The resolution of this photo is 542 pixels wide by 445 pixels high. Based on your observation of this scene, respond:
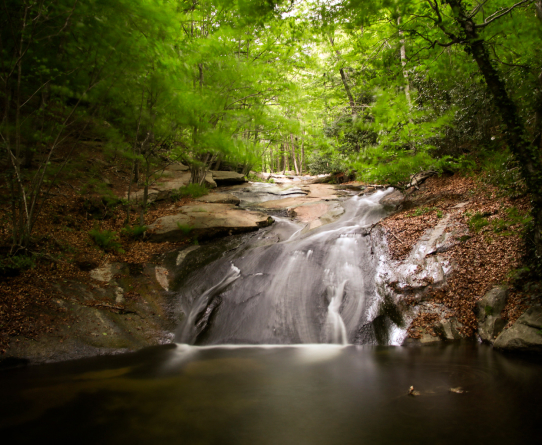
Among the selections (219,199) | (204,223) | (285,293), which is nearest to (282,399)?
(285,293)

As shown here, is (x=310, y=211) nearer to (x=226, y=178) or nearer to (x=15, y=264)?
(x=226, y=178)

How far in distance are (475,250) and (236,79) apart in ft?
29.1

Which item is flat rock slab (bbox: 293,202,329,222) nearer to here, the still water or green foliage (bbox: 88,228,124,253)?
green foliage (bbox: 88,228,124,253)

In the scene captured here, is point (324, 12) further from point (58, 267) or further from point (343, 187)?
point (343, 187)

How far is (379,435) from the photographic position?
10.0 ft

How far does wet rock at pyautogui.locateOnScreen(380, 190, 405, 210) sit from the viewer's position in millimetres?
12055

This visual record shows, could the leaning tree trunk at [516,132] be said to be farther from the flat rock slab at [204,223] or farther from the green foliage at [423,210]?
the flat rock slab at [204,223]

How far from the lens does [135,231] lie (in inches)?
374

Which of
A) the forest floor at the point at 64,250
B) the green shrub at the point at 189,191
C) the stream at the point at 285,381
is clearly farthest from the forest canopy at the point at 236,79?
the stream at the point at 285,381

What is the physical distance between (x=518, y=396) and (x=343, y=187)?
53.0 ft

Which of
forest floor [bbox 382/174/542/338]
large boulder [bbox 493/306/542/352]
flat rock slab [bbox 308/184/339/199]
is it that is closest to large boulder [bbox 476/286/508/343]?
forest floor [bbox 382/174/542/338]

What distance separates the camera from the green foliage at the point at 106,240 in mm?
8391

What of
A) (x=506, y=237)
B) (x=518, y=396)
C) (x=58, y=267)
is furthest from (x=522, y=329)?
(x=58, y=267)

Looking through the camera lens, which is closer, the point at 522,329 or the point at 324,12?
the point at 522,329
